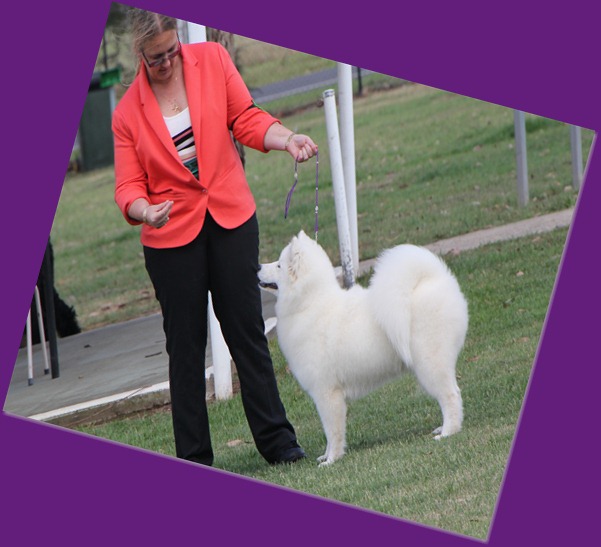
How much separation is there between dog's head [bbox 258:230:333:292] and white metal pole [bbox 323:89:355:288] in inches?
61.5

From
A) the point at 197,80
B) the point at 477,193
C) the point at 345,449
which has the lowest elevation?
the point at 345,449

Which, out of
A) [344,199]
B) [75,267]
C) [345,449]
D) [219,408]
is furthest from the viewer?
[75,267]

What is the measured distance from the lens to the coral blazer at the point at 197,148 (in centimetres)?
598

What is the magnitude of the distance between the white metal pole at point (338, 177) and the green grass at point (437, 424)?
0.76m

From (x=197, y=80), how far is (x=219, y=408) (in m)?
2.11

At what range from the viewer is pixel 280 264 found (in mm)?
6332

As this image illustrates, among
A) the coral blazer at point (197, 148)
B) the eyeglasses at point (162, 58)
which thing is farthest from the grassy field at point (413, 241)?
the eyeglasses at point (162, 58)

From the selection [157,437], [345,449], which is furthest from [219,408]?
[345,449]

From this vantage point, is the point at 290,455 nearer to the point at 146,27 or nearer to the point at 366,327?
the point at 366,327

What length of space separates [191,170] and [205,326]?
35.0 inches

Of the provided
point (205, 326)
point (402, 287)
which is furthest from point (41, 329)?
point (402, 287)

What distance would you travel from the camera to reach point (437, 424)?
6.52 metres

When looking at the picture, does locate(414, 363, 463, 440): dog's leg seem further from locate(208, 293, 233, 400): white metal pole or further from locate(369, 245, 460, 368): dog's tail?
locate(208, 293, 233, 400): white metal pole

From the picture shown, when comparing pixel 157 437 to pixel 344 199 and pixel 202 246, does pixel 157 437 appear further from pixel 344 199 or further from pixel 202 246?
pixel 344 199
